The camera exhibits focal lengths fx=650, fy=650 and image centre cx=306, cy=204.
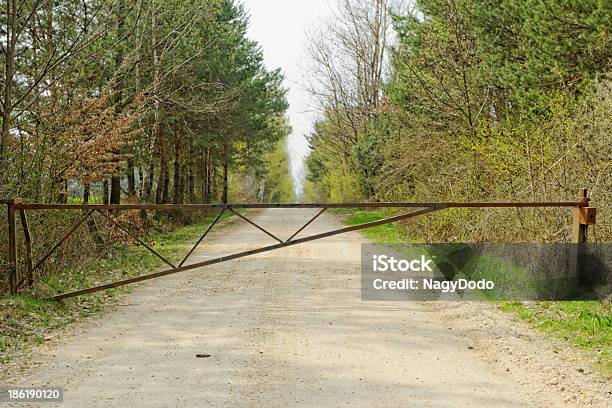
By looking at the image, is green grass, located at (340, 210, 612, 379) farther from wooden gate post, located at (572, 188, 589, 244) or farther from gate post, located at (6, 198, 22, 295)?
gate post, located at (6, 198, 22, 295)

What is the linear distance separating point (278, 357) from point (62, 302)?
4038mm

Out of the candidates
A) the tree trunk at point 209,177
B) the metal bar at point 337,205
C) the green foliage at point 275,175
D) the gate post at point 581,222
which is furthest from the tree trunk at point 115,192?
the green foliage at point 275,175

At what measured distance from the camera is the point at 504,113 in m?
15.1

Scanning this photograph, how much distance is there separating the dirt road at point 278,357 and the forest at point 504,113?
9.09ft

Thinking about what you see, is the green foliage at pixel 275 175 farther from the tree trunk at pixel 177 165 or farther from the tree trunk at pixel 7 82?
the tree trunk at pixel 7 82

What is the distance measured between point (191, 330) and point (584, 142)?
603cm

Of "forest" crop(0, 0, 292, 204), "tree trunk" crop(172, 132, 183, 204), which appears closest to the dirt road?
"forest" crop(0, 0, 292, 204)

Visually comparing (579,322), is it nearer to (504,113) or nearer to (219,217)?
(219,217)

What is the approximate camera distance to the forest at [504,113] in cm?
957

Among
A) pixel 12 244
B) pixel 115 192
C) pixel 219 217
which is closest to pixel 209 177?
pixel 115 192

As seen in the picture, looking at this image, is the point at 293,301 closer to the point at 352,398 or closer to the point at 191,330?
the point at 191,330

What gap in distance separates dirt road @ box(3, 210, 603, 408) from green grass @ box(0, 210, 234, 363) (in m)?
0.40

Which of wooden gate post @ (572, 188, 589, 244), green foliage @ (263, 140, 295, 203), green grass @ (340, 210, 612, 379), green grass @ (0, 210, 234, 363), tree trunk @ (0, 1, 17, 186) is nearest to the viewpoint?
green grass @ (340, 210, 612, 379)

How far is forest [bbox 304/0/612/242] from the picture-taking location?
9570mm
